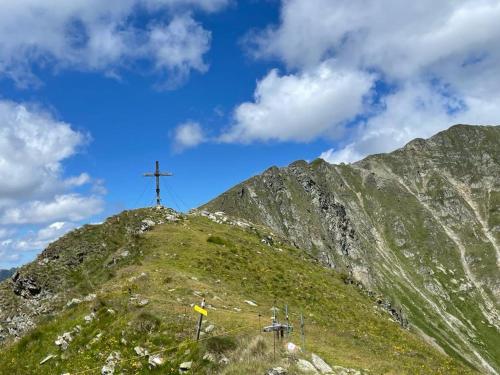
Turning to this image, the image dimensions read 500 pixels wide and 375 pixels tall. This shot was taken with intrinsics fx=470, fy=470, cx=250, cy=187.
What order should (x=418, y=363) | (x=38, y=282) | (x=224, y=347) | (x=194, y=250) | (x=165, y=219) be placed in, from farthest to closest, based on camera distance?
1. (x=165, y=219)
2. (x=38, y=282)
3. (x=194, y=250)
4. (x=418, y=363)
5. (x=224, y=347)

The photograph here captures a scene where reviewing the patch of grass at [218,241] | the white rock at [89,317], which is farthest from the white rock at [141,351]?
the patch of grass at [218,241]

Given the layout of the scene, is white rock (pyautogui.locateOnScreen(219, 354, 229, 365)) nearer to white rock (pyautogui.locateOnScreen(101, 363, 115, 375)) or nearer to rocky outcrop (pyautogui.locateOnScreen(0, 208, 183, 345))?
white rock (pyautogui.locateOnScreen(101, 363, 115, 375))

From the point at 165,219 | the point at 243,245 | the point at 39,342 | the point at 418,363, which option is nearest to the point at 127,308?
the point at 39,342

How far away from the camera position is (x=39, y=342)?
99.2 ft

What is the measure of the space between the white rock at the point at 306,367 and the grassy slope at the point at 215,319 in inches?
30.7

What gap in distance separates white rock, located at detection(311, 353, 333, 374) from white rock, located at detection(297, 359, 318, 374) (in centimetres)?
39

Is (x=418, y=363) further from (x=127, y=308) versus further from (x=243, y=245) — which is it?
(x=243, y=245)

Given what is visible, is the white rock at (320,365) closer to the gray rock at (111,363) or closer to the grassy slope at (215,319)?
the grassy slope at (215,319)

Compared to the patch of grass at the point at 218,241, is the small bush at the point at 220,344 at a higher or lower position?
lower

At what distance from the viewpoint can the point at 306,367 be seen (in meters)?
20.7

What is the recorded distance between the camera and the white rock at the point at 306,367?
20.4 meters

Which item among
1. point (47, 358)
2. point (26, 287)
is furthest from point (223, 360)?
point (26, 287)

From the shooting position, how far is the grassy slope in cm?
2412

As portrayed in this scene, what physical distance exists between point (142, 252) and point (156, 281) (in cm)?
1300
